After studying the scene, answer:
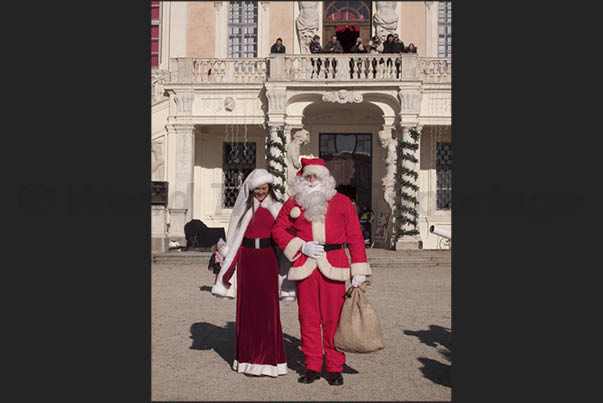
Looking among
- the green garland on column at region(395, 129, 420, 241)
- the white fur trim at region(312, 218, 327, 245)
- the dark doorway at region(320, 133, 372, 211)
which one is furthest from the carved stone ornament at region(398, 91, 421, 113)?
the white fur trim at region(312, 218, 327, 245)

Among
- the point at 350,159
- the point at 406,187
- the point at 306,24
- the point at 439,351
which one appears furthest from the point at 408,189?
the point at 439,351

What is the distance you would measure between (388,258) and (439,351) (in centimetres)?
652

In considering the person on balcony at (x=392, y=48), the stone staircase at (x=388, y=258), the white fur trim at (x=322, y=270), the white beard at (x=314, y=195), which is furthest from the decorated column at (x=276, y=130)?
the white fur trim at (x=322, y=270)

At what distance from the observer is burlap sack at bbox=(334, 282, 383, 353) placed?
3.78m

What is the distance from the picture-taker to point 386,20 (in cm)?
1339

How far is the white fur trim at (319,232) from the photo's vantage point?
13.6 feet

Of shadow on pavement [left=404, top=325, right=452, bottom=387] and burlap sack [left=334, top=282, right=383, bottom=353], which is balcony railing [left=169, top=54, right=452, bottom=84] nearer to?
shadow on pavement [left=404, top=325, right=452, bottom=387]

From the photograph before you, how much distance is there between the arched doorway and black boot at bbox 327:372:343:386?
714 centimetres

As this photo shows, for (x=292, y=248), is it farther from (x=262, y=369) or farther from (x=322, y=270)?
(x=262, y=369)

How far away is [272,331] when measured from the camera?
4.23 meters

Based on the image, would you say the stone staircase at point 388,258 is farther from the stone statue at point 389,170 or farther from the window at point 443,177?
the window at point 443,177

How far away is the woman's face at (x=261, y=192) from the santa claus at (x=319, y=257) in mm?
222

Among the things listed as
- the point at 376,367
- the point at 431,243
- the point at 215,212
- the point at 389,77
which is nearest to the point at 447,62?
the point at 389,77

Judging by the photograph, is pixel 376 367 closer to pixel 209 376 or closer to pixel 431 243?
pixel 209 376
